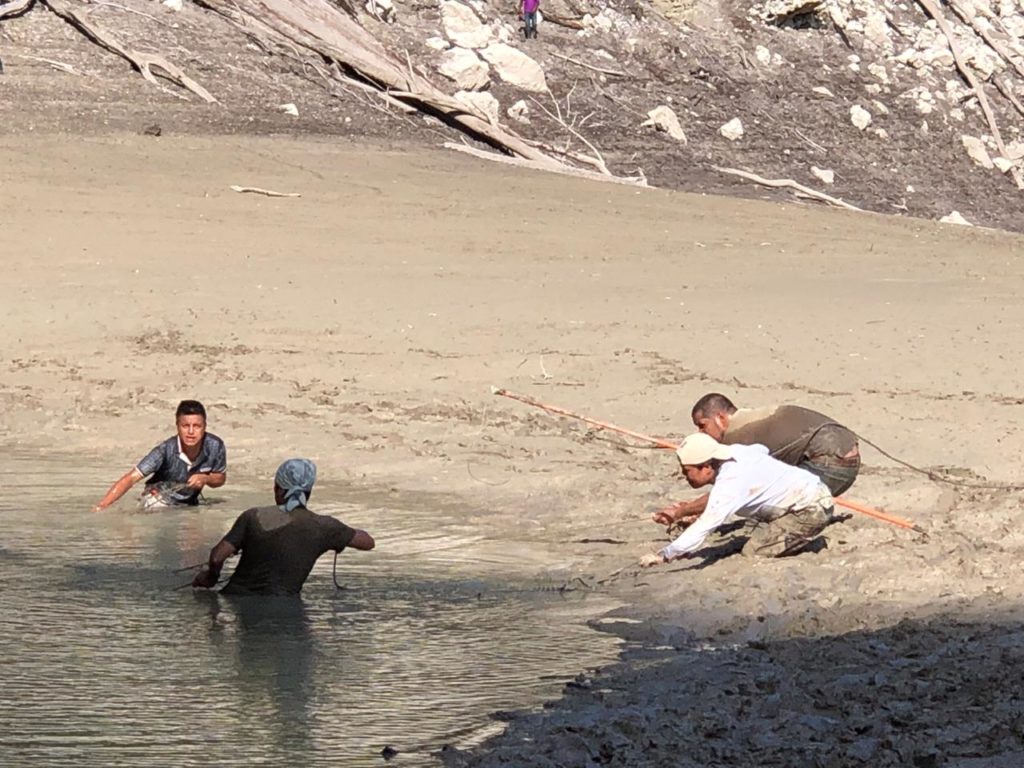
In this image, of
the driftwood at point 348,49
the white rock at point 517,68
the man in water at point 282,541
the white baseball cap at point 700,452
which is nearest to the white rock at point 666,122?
the white rock at point 517,68

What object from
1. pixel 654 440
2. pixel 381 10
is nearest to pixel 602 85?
pixel 381 10

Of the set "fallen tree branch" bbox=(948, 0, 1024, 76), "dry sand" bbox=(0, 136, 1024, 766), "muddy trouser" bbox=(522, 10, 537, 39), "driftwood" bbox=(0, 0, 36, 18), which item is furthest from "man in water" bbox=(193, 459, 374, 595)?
"fallen tree branch" bbox=(948, 0, 1024, 76)

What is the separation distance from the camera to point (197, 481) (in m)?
9.95

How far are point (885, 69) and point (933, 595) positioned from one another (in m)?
21.5

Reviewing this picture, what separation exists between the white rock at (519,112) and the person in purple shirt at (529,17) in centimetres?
205

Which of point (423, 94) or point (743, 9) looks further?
point (743, 9)

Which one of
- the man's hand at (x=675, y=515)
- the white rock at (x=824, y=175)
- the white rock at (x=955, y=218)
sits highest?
the man's hand at (x=675, y=515)

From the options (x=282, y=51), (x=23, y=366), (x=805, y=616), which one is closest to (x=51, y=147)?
(x=282, y=51)

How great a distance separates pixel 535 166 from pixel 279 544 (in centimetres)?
1392

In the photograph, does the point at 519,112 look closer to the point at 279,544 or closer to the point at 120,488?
the point at 120,488

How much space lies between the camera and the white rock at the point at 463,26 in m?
24.8

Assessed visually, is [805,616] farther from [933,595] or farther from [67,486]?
[67,486]

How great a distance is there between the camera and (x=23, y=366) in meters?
13.2

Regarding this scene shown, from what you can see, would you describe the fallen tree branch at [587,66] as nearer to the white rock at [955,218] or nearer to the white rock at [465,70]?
the white rock at [465,70]
